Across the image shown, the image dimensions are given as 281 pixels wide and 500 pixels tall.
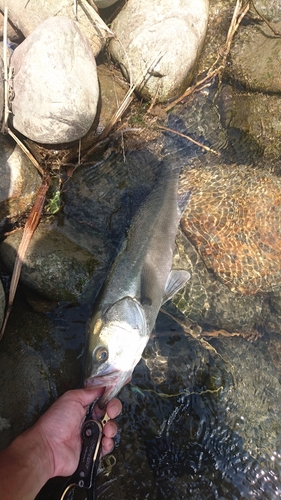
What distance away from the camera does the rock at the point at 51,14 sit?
171 inches

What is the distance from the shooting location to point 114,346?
3.26 metres

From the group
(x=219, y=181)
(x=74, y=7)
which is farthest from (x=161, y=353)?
(x=74, y=7)

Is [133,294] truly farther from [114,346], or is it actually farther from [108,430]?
[108,430]

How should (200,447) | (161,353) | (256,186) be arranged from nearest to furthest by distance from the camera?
(200,447) < (161,353) < (256,186)

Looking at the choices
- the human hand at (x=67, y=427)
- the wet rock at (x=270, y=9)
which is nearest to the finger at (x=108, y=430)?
the human hand at (x=67, y=427)

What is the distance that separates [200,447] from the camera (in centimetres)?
386

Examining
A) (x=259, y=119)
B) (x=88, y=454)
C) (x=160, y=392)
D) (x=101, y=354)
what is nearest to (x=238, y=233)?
(x=259, y=119)

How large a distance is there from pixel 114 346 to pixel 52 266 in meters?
1.23

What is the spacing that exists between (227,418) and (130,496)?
131 cm

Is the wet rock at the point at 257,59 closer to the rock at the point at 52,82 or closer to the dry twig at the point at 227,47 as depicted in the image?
the dry twig at the point at 227,47

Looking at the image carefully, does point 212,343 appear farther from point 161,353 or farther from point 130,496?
point 130,496

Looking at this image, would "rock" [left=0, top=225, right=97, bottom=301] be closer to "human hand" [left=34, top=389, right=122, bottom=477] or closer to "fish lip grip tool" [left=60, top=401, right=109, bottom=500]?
"human hand" [left=34, top=389, right=122, bottom=477]

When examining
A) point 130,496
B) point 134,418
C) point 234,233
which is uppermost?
point 234,233

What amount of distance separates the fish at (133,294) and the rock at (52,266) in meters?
0.52
